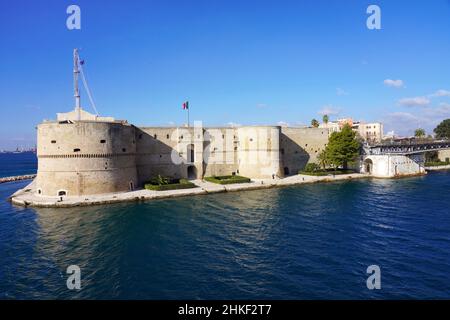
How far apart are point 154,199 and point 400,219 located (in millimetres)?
28419

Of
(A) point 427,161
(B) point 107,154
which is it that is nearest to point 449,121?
(A) point 427,161

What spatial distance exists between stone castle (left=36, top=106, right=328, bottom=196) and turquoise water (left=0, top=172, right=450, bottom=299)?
21.2ft

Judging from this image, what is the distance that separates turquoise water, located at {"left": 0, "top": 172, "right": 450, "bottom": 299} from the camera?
15.7 metres

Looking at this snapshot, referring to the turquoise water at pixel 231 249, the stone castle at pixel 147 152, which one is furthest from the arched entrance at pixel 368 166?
the turquoise water at pixel 231 249

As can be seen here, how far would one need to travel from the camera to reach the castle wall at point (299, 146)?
194 ft

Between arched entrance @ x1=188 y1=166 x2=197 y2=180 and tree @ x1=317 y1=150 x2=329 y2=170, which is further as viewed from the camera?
tree @ x1=317 y1=150 x2=329 y2=170

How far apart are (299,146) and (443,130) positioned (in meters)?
88.8

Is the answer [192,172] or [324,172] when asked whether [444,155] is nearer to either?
[324,172]

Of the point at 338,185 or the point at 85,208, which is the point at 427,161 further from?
the point at 85,208

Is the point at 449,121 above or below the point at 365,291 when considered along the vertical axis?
above

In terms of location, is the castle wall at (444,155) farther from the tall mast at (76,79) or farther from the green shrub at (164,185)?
the tall mast at (76,79)

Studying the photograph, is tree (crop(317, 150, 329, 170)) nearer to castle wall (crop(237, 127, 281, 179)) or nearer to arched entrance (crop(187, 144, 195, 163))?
castle wall (crop(237, 127, 281, 179))

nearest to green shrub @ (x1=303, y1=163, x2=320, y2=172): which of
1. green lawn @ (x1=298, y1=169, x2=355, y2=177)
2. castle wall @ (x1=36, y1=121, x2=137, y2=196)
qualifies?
green lawn @ (x1=298, y1=169, x2=355, y2=177)

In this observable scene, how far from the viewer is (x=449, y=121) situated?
113 m
